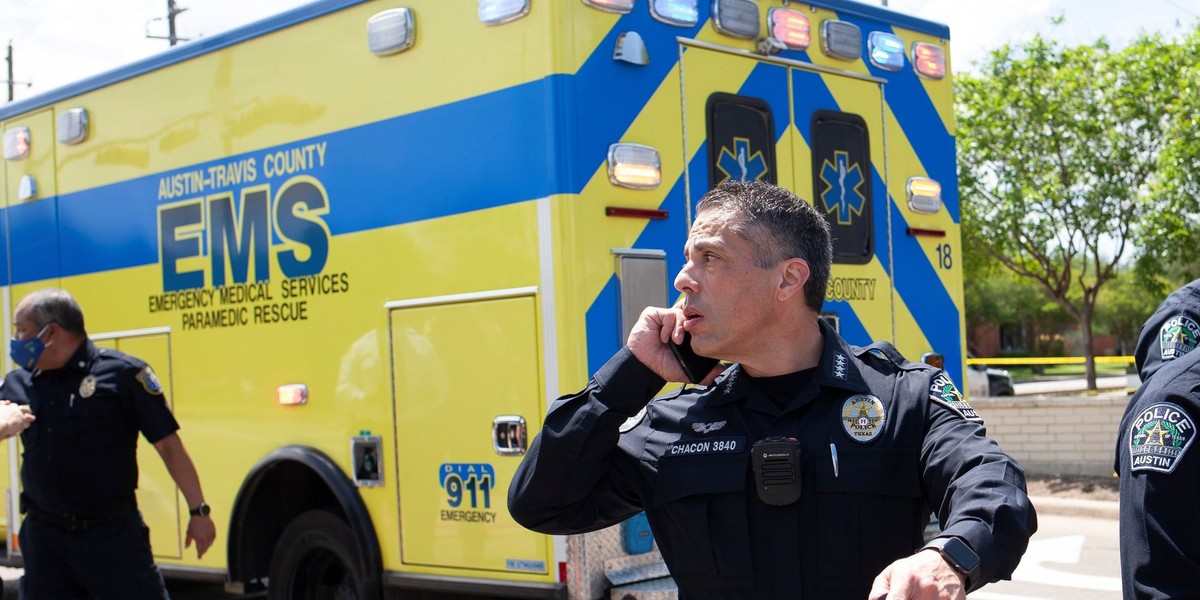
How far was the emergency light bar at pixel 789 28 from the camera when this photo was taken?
207 inches

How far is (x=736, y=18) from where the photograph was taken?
5125 mm

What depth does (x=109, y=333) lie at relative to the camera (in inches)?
251

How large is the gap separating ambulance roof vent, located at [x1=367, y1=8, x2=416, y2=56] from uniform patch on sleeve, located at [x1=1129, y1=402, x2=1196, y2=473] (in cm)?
345

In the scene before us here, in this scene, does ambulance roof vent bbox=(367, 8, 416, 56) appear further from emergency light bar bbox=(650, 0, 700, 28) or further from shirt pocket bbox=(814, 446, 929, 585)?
shirt pocket bbox=(814, 446, 929, 585)

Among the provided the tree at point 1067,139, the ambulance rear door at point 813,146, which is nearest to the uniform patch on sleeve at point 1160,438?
the ambulance rear door at point 813,146

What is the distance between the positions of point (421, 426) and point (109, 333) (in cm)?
231

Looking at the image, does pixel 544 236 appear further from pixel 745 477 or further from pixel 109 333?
pixel 109 333

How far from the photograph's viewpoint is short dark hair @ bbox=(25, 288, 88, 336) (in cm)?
489

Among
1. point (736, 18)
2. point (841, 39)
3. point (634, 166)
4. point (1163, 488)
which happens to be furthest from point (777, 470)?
point (841, 39)

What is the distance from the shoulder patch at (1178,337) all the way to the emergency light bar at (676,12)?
7.77 feet

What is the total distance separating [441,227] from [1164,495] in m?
3.21

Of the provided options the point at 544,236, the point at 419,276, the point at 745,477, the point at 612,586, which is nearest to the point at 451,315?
the point at 419,276

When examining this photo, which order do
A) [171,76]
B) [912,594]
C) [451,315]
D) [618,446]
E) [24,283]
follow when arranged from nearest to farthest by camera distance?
[912,594], [618,446], [451,315], [171,76], [24,283]

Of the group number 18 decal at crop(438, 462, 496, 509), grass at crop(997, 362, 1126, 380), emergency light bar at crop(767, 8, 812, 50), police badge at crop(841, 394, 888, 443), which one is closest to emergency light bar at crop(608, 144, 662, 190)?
emergency light bar at crop(767, 8, 812, 50)
